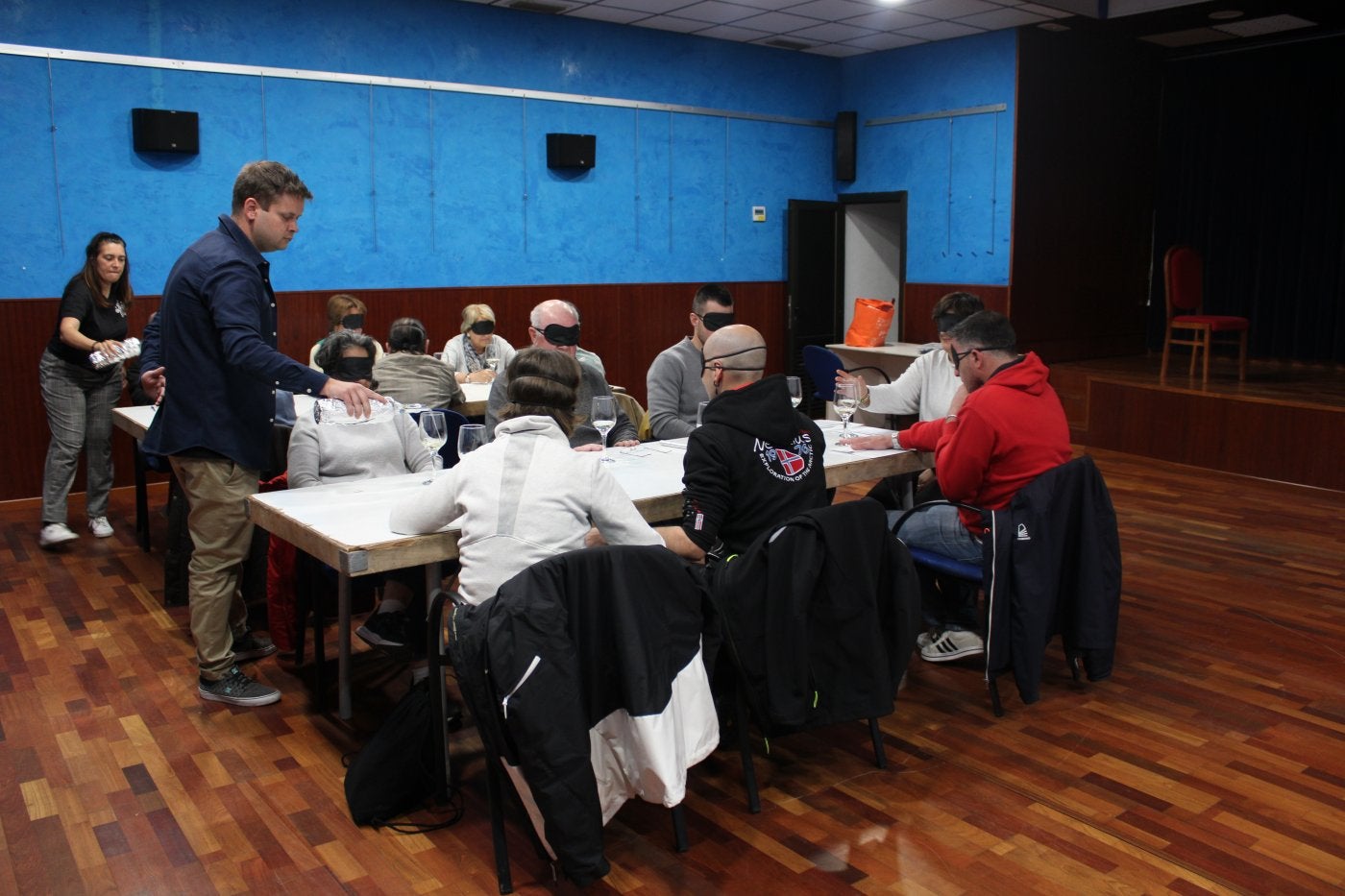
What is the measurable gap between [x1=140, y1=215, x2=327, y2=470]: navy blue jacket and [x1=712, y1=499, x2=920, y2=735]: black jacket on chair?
4.96 ft

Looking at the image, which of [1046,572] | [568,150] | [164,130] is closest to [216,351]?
[1046,572]

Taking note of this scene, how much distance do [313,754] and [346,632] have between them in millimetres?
373

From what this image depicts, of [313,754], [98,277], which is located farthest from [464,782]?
[98,277]

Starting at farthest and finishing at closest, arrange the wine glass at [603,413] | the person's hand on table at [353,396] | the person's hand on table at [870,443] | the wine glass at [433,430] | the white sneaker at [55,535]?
the white sneaker at [55,535]
the person's hand on table at [870,443]
the wine glass at [603,413]
the wine glass at [433,430]
the person's hand on table at [353,396]

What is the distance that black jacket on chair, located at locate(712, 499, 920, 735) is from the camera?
9.10ft

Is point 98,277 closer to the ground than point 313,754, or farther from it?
farther from it

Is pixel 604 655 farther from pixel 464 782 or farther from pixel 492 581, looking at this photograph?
pixel 464 782

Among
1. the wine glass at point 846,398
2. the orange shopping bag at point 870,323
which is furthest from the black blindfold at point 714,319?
the orange shopping bag at point 870,323

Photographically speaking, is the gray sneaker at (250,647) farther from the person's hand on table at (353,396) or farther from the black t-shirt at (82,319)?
the black t-shirt at (82,319)

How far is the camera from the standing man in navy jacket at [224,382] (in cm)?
335

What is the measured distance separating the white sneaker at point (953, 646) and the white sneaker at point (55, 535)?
4.35 m

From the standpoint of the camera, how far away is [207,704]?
3686mm

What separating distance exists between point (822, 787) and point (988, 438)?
1.25m

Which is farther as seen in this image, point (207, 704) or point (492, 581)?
point (207, 704)
